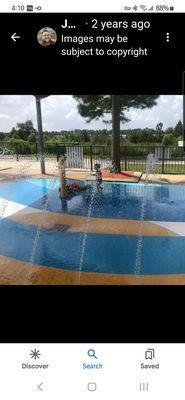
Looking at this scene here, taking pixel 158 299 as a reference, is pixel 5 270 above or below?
Answer: below

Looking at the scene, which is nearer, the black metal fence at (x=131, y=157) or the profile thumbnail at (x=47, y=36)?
the profile thumbnail at (x=47, y=36)

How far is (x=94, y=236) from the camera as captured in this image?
7344mm

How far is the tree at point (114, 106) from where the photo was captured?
51.3 ft

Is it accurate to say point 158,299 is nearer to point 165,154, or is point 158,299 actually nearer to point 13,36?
point 13,36

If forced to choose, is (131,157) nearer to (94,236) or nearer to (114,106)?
(114,106)

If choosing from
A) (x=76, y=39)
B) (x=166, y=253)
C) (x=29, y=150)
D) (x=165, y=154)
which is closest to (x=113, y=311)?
(x=76, y=39)

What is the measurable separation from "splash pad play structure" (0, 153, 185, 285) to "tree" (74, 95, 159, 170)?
4.02 meters

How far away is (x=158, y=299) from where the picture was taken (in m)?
2.78

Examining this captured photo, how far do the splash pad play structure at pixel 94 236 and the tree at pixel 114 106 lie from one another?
4022mm

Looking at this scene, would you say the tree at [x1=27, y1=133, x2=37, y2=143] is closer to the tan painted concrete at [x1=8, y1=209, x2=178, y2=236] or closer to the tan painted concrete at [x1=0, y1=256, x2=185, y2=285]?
the tan painted concrete at [x1=8, y1=209, x2=178, y2=236]

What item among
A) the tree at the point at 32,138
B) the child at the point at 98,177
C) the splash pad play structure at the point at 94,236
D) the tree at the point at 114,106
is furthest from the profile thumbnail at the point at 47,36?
the tree at the point at 32,138

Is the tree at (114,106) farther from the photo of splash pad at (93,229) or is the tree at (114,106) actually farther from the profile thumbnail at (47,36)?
the profile thumbnail at (47,36)
